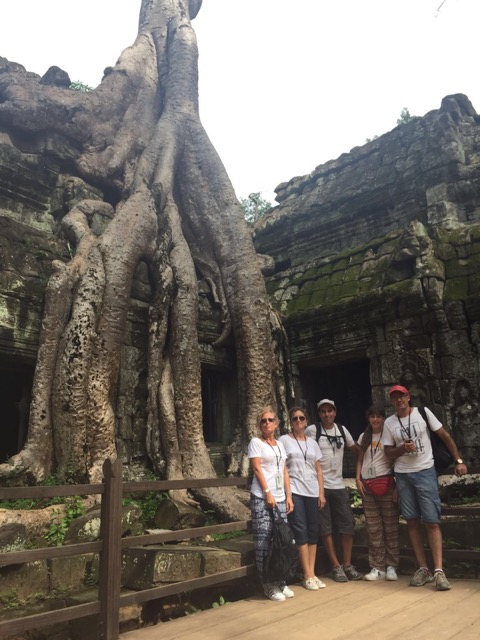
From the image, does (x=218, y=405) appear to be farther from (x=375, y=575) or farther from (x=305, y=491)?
(x=375, y=575)

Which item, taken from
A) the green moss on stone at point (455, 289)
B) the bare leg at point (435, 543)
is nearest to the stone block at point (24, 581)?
the bare leg at point (435, 543)

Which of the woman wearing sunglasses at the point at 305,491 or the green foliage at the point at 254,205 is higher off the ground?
the green foliage at the point at 254,205

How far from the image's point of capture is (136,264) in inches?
226

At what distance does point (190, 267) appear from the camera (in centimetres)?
604

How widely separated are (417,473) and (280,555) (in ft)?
3.42

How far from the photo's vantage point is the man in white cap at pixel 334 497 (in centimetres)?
361

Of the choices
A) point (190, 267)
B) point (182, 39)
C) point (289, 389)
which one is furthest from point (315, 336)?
point (182, 39)

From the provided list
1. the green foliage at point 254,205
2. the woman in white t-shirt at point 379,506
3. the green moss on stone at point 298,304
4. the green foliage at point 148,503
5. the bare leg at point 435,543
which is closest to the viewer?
the bare leg at point 435,543

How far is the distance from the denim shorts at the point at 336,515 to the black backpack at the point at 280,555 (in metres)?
0.49

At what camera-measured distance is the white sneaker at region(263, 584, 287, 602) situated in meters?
3.12

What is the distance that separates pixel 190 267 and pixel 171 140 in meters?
2.52

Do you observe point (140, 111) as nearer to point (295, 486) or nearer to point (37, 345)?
point (37, 345)

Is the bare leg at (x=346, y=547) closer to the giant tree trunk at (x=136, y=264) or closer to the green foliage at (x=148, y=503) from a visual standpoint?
the giant tree trunk at (x=136, y=264)

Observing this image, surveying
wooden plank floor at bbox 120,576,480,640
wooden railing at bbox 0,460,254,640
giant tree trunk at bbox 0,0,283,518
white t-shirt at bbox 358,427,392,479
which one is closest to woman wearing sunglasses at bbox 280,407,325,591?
wooden plank floor at bbox 120,576,480,640
